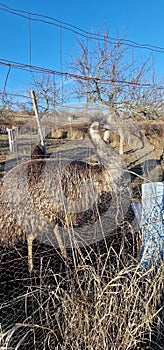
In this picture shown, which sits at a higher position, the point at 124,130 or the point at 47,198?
the point at 124,130

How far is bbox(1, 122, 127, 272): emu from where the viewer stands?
2264 millimetres

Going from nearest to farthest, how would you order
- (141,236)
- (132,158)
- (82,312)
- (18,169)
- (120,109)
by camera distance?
(82,312), (141,236), (18,169), (120,109), (132,158)

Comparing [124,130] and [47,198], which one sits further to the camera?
[124,130]

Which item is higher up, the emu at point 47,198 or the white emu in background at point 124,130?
the white emu in background at point 124,130

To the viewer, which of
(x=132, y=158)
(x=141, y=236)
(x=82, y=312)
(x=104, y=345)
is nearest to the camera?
(x=104, y=345)

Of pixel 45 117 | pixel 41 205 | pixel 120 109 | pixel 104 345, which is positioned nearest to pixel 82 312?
pixel 104 345

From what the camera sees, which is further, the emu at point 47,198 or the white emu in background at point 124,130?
the white emu in background at point 124,130

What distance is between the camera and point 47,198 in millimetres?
2277

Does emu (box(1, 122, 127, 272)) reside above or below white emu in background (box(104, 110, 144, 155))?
below

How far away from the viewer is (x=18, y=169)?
8.16 feet

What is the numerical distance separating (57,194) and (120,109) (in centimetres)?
454

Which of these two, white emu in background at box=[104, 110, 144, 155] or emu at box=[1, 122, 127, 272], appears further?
white emu in background at box=[104, 110, 144, 155]

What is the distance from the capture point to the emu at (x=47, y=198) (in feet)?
7.43

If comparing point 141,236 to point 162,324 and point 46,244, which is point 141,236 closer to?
point 162,324
